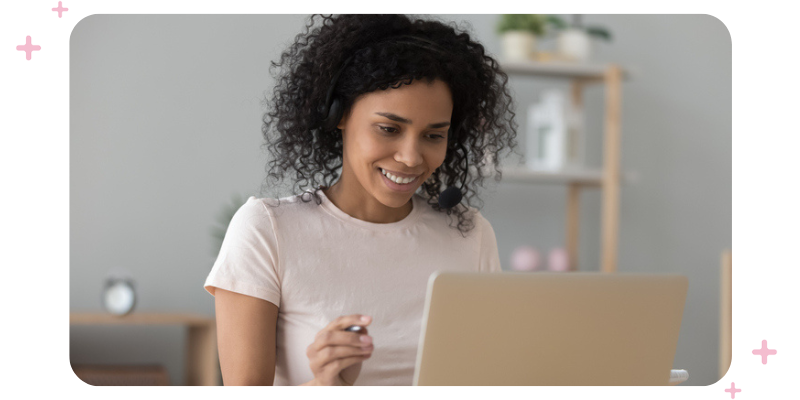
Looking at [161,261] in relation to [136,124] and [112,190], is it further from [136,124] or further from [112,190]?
[136,124]

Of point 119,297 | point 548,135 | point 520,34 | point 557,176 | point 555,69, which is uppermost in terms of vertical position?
point 520,34

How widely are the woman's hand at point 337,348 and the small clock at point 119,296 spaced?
1419 mm

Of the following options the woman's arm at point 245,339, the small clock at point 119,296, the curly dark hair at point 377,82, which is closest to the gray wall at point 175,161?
the small clock at point 119,296

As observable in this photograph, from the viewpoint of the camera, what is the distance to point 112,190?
2.25 m

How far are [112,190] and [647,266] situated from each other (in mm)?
1794

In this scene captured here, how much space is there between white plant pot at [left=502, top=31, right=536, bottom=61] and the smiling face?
1.37m

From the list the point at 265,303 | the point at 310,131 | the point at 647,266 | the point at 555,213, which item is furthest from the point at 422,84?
the point at 647,266

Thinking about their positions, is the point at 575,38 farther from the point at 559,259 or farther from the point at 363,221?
the point at 363,221

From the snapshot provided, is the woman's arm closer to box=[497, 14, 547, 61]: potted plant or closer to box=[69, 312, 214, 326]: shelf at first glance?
box=[69, 312, 214, 326]: shelf

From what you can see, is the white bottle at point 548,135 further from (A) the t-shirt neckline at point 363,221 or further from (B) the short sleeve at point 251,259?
(B) the short sleeve at point 251,259

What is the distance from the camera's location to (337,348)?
75 cm

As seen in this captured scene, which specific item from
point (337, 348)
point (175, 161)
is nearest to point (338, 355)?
point (337, 348)

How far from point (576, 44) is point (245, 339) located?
1.77 meters
